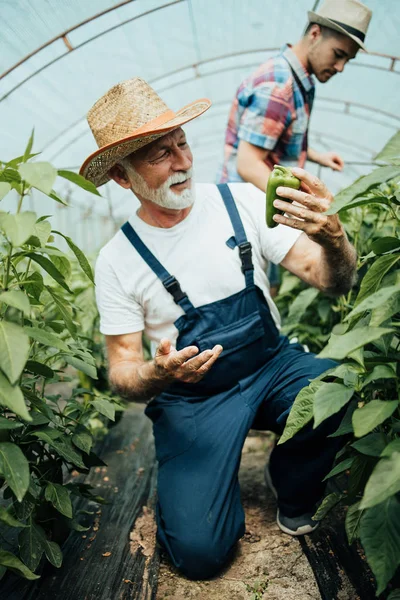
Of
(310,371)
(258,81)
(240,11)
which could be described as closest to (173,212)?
(310,371)

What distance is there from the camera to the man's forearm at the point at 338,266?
6.70ft

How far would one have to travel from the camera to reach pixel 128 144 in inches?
89.3

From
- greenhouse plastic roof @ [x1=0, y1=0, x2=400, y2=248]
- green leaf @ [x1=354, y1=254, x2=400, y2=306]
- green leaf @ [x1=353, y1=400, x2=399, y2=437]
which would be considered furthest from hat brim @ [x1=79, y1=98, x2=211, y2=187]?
greenhouse plastic roof @ [x1=0, y1=0, x2=400, y2=248]

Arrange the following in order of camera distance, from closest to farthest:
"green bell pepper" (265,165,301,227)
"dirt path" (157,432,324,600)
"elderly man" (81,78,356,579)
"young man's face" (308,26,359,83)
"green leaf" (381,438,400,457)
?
"green leaf" (381,438,400,457) → "dirt path" (157,432,324,600) → "green bell pepper" (265,165,301,227) → "elderly man" (81,78,356,579) → "young man's face" (308,26,359,83)

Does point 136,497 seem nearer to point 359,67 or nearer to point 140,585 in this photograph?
point 140,585

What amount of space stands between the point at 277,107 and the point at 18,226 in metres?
2.20

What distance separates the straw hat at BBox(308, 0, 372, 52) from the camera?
3.07m

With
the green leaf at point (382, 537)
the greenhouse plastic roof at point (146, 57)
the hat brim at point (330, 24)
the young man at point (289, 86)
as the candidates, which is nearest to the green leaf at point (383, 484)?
the green leaf at point (382, 537)

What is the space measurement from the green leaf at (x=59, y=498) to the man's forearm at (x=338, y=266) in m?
1.25

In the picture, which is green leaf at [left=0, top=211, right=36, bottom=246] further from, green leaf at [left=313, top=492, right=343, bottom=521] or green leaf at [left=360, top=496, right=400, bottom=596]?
green leaf at [left=313, top=492, right=343, bottom=521]

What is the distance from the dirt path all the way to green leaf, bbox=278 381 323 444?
63cm

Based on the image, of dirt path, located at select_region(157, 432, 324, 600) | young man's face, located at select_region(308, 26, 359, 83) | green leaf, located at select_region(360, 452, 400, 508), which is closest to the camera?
green leaf, located at select_region(360, 452, 400, 508)

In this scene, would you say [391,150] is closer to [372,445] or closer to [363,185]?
[363,185]

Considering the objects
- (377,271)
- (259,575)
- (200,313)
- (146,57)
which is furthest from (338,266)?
(146,57)
